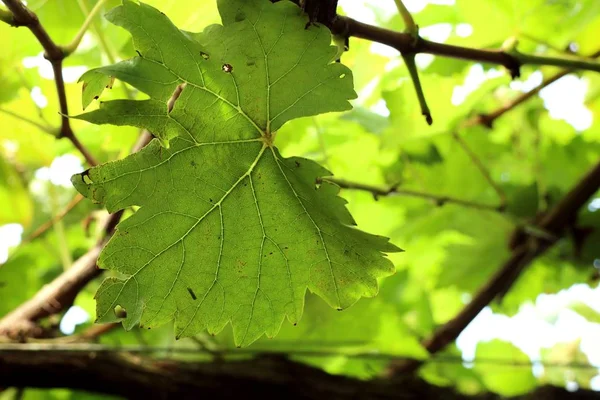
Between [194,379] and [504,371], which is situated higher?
[504,371]

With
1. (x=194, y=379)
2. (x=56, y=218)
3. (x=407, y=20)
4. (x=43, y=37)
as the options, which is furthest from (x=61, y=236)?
(x=407, y=20)

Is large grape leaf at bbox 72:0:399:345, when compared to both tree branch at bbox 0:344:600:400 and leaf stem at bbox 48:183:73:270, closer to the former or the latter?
tree branch at bbox 0:344:600:400

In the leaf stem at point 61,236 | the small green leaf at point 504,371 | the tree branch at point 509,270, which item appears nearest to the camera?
the leaf stem at point 61,236

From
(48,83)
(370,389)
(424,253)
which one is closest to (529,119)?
(424,253)

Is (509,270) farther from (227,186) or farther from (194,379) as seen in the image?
(227,186)

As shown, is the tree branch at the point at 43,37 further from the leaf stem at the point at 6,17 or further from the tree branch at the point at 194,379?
the tree branch at the point at 194,379

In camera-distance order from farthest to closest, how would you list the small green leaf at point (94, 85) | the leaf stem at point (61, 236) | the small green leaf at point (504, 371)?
the small green leaf at point (504, 371)
the leaf stem at point (61, 236)
the small green leaf at point (94, 85)

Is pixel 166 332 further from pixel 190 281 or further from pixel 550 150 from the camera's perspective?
pixel 550 150

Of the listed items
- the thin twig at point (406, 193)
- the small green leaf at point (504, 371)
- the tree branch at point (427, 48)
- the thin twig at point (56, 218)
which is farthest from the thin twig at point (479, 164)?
the thin twig at point (56, 218)
